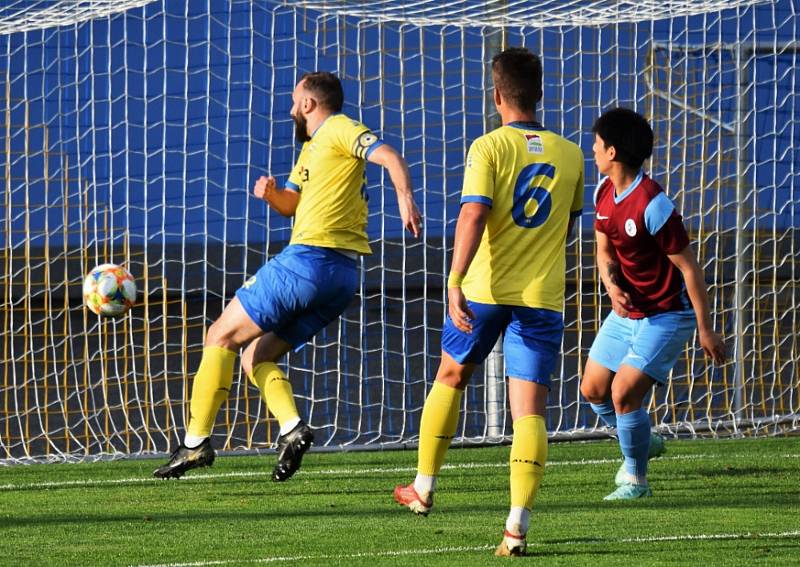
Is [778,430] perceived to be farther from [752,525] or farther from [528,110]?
[528,110]

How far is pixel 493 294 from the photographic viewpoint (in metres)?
4.72

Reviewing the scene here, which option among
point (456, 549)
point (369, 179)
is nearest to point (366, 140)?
point (456, 549)

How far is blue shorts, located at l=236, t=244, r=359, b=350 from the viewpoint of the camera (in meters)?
6.00

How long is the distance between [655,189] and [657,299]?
0.53 m

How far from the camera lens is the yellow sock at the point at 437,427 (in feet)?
16.3

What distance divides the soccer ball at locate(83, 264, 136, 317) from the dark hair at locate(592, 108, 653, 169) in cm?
277

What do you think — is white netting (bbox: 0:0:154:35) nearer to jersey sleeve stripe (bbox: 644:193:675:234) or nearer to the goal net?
the goal net

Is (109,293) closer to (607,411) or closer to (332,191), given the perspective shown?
(332,191)

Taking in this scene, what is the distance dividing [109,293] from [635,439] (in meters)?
2.83

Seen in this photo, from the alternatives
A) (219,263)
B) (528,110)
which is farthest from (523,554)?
(219,263)

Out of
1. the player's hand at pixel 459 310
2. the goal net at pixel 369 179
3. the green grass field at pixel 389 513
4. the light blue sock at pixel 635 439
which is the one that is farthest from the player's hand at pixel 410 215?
the goal net at pixel 369 179

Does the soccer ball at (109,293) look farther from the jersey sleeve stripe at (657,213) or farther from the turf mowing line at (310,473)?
the jersey sleeve stripe at (657,213)

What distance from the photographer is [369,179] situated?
15.7m

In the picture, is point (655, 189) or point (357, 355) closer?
point (655, 189)
